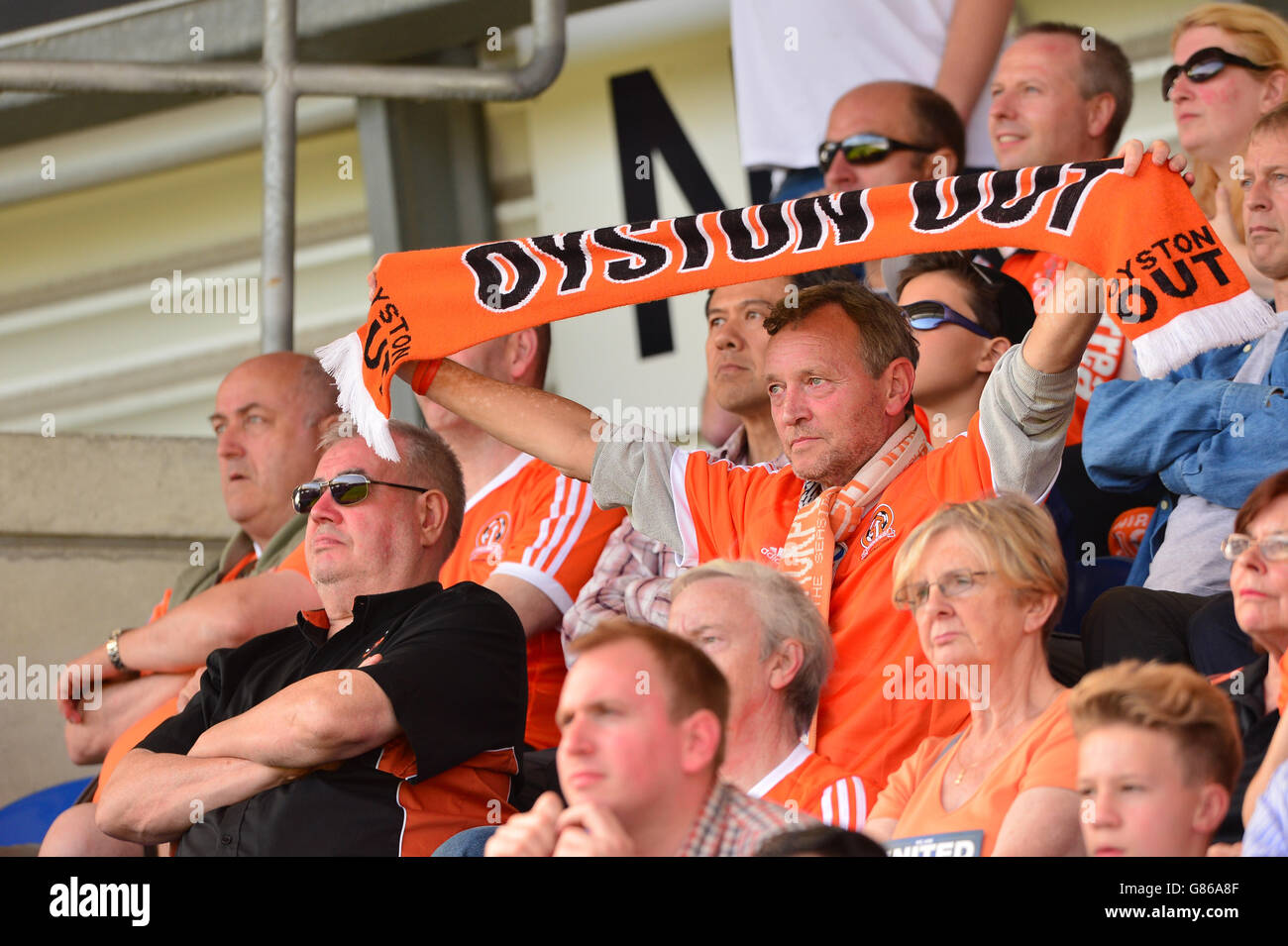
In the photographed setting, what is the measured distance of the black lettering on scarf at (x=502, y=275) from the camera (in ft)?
12.6

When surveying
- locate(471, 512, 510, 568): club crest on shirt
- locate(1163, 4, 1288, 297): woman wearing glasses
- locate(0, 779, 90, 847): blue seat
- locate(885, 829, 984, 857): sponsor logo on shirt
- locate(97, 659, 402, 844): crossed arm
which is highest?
locate(1163, 4, 1288, 297): woman wearing glasses

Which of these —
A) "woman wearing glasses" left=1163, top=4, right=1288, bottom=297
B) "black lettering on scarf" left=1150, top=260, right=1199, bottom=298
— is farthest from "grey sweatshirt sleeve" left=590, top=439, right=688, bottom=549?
"woman wearing glasses" left=1163, top=4, right=1288, bottom=297

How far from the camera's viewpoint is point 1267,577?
2727 mm

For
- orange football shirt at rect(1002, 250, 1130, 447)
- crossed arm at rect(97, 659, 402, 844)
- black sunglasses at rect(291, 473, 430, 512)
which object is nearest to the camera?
crossed arm at rect(97, 659, 402, 844)

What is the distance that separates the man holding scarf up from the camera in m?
3.28

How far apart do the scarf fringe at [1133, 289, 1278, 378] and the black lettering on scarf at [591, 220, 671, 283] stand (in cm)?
106

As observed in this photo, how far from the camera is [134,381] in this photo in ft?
23.6

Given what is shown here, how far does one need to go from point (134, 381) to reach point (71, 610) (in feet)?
5.53

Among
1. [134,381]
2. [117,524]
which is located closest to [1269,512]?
[117,524]

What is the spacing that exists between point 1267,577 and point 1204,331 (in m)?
0.70

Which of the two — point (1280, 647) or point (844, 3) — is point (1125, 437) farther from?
point (844, 3)

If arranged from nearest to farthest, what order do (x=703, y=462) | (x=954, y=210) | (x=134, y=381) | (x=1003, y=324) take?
(x=954, y=210) < (x=703, y=462) < (x=1003, y=324) < (x=134, y=381)

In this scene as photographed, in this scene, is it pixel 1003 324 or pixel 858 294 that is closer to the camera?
pixel 858 294

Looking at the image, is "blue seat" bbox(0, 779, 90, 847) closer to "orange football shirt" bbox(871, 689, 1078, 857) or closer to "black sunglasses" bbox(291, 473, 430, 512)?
"black sunglasses" bbox(291, 473, 430, 512)
